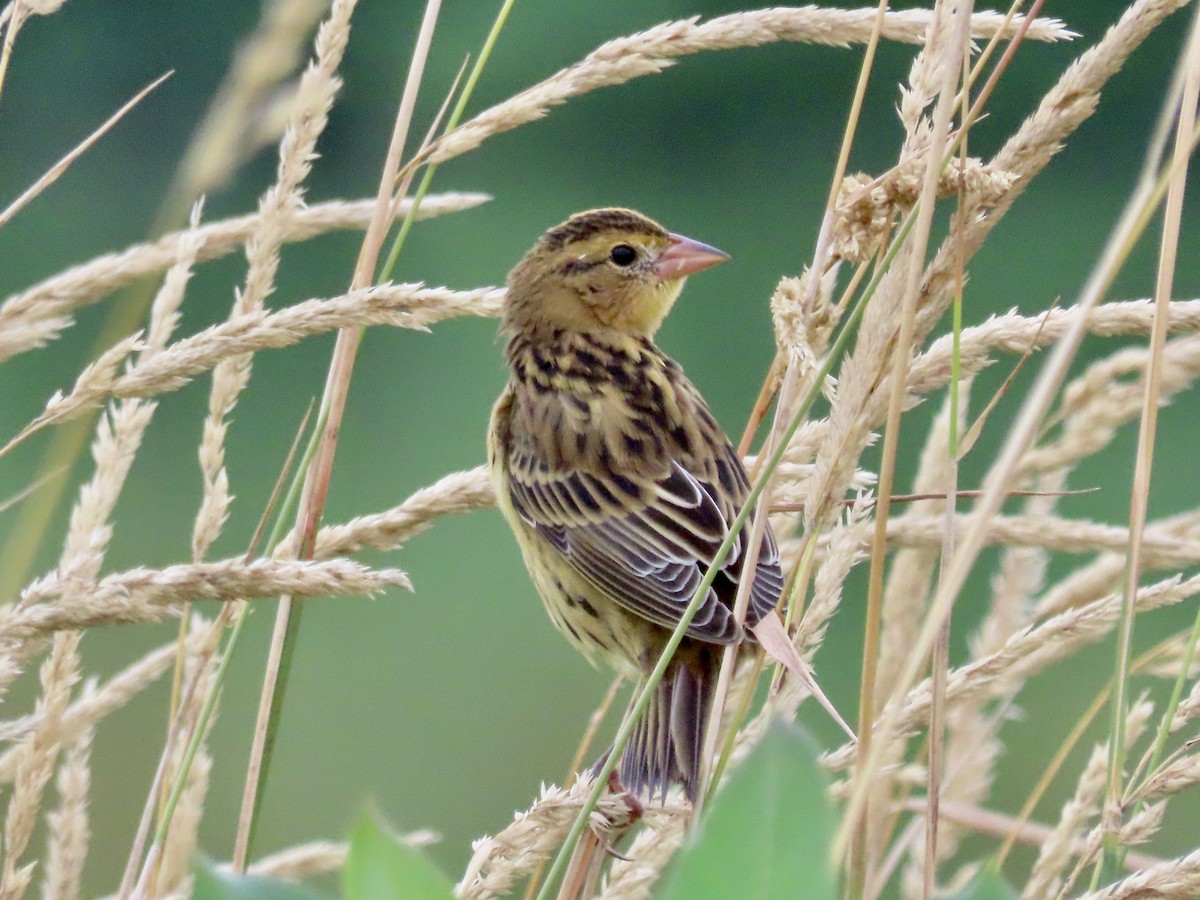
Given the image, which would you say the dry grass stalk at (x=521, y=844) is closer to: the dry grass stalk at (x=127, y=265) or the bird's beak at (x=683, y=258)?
the dry grass stalk at (x=127, y=265)

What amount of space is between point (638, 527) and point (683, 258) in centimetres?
64

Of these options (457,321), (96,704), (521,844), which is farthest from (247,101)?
(457,321)

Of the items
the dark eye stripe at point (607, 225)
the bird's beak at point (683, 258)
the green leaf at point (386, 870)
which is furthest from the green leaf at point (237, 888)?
the dark eye stripe at point (607, 225)

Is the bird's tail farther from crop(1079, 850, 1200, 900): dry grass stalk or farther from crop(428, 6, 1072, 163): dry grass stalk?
crop(428, 6, 1072, 163): dry grass stalk

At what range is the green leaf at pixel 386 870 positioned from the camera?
734 mm

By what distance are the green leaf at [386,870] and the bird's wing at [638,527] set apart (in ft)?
5.48

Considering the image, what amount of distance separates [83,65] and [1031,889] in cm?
1694

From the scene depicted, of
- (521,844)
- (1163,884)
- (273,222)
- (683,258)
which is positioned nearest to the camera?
(1163,884)

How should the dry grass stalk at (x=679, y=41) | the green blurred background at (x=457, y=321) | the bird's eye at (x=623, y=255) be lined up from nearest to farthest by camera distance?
the dry grass stalk at (x=679, y=41)
the bird's eye at (x=623, y=255)
the green blurred background at (x=457, y=321)

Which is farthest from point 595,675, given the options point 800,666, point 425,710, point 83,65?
point 83,65

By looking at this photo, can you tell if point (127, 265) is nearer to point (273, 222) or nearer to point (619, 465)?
point (273, 222)

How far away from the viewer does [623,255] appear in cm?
321

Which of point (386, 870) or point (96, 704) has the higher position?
point (96, 704)

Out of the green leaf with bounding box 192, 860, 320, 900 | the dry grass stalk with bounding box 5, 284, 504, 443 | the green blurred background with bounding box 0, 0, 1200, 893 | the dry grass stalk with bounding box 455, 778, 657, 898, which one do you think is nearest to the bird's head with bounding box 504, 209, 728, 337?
the dry grass stalk with bounding box 5, 284, 504, 443
